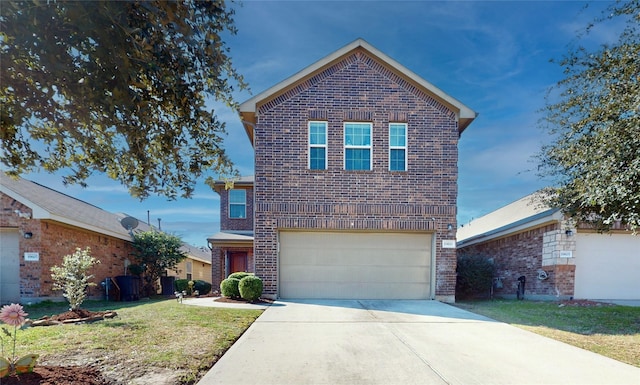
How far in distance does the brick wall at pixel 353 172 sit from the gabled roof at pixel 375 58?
178 mm

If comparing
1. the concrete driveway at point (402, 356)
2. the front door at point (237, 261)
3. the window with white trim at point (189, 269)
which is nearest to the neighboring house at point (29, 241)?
the front door at point (237, 261)

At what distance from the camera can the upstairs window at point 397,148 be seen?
1043cm

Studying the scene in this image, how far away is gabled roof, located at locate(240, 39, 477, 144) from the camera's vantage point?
10.2m

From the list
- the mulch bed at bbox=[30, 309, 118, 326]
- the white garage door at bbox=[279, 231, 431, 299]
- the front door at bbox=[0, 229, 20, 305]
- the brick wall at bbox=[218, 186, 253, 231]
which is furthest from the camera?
the brick wall at bbox=[218, 186, 253, 231]

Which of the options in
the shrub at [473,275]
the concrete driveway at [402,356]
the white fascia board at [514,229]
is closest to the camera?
the concrete driveway at [402,356]

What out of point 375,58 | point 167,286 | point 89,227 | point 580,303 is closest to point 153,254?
point 167,286

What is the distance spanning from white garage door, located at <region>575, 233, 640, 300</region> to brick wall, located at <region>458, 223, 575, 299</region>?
562mm

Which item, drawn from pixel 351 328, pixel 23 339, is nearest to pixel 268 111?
pixel 351 328

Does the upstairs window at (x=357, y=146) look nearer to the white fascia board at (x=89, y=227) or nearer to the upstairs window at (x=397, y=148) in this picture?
the upstairs window at (x=397, y=148)

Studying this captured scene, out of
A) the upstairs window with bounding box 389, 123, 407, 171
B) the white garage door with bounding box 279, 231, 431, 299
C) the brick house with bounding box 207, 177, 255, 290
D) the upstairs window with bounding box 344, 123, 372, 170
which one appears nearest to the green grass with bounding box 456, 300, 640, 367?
the white garage door with bounding box 279, 231, 431, 299

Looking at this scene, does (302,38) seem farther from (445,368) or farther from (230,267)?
(230,267)

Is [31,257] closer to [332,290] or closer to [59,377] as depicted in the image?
[59,377]

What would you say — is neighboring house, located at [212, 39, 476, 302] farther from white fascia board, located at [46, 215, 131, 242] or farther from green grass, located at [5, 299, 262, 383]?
white fascia board, located at [46, 215, 131, 242]

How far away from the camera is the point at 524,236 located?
40.0 feet
